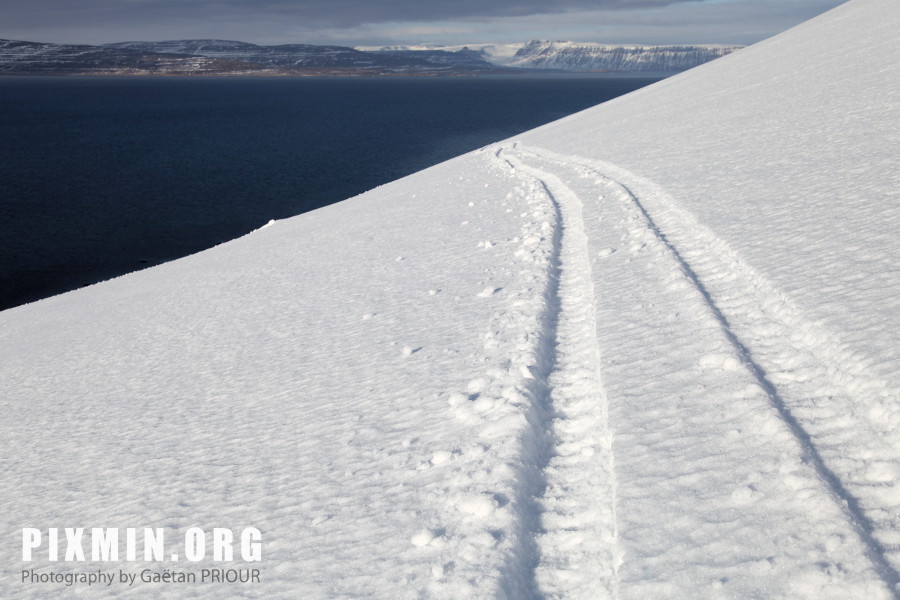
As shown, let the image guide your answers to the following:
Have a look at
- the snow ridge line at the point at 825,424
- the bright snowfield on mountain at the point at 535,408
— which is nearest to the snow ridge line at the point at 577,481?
the bright snowfield on mountain at the point at 535,408

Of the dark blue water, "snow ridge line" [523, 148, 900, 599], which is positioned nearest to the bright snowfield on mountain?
"snow ridge line" [523, 148, 900, 599]

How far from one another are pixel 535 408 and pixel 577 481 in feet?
3.31

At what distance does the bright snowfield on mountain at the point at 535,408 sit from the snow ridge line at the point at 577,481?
0.02 metres

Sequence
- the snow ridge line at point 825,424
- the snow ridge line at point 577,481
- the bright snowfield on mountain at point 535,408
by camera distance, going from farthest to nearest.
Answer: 1. the bright snowfield on mountain at point 535,408
2. the snow ridge line at point 577,481
3. the snow ridge line at point 825,424

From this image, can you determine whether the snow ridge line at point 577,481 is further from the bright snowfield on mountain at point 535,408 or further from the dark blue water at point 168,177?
the dark blue water at point 168,177

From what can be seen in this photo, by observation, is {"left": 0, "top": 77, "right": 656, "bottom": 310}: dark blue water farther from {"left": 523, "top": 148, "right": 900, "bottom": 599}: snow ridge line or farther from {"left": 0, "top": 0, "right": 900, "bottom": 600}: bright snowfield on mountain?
{"left": 523, "top": 148, "right": 900, "bottom": 599}: snow ridge line

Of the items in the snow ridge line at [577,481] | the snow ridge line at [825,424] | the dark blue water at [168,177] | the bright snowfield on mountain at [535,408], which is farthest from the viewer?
the dark blue water at [168,177]

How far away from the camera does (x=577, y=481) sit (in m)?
4.59

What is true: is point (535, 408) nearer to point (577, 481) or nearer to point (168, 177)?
point (577, 481)

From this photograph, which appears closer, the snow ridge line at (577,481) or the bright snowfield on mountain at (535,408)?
the snow ridge line at (577,481)

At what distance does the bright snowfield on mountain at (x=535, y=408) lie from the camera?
13.0ft

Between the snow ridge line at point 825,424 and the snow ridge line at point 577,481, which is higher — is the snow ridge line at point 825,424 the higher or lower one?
the higher one

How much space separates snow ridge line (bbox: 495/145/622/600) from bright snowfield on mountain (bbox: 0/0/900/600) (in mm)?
20

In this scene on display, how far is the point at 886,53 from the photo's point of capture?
19641 mm
